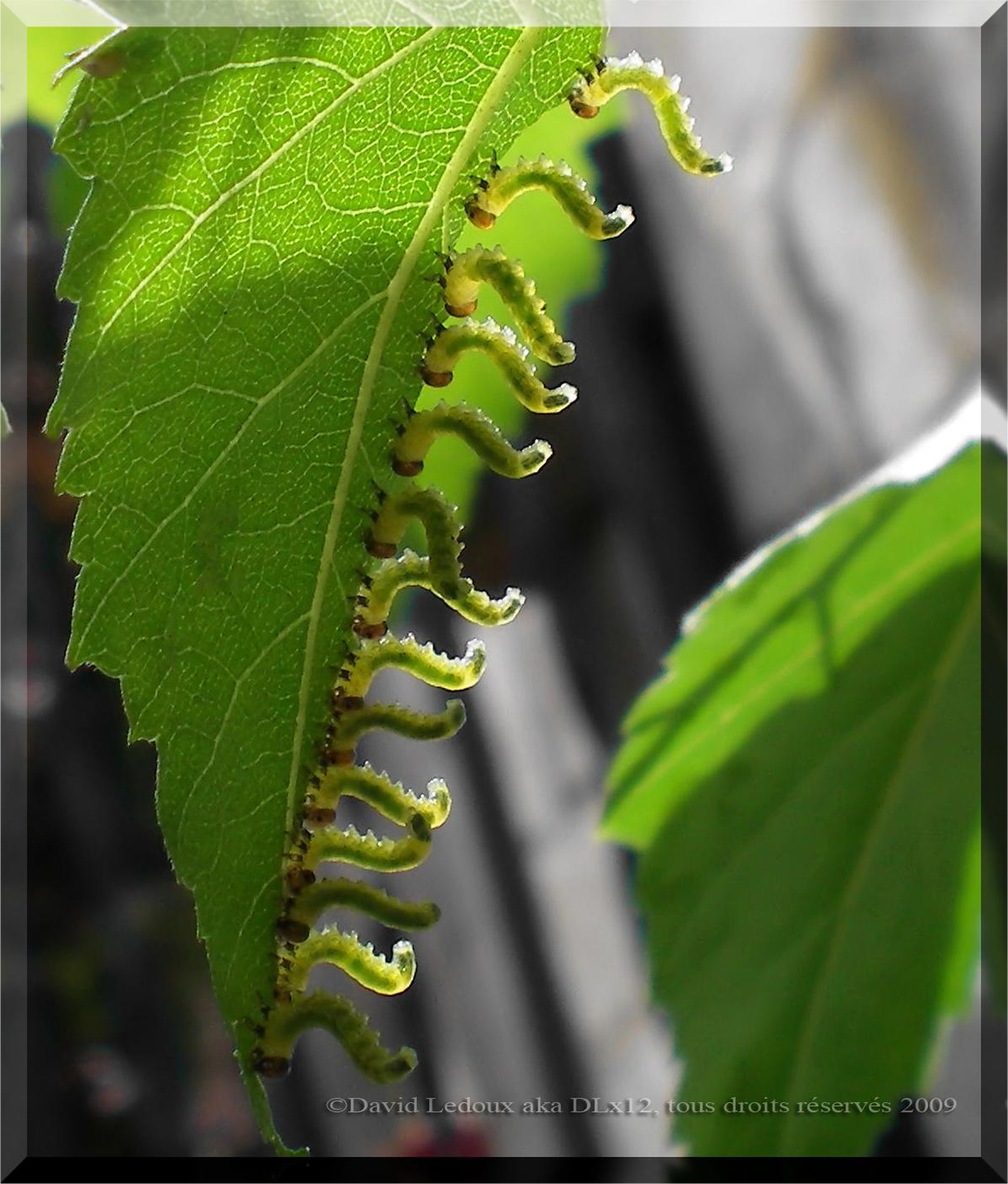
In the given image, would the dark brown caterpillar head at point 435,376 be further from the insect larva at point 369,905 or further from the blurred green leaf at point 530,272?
the blurred green leaf at point 530,272

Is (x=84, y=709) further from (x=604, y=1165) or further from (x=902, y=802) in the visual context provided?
(x=902, y=802)

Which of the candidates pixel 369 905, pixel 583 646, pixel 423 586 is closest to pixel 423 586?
pixel 423 586

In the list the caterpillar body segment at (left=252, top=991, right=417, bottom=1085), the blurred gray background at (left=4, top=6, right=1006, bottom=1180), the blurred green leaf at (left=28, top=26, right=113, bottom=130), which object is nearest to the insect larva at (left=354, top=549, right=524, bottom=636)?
the caterpillar body segment at (left=252, top=991, right=417, bottom=1085)

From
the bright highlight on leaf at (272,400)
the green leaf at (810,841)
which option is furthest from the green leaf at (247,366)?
the green leaf at (810,841)

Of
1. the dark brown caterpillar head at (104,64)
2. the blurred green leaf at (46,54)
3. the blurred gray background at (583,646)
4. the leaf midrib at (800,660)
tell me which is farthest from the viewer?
the blurred gray background at (583,646)

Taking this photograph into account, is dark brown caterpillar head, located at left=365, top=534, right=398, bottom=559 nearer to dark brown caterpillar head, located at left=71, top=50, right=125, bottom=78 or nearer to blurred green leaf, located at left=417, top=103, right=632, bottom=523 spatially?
dark brown caterpillar head, located at left=71, top=50, right=125, bottom=78

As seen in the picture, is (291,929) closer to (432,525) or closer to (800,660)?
(432,525)
